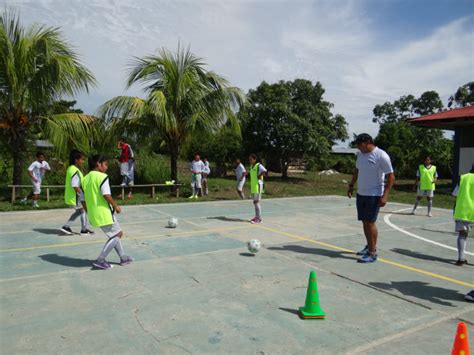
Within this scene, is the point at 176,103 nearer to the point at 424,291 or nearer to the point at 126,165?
the point at 126,165

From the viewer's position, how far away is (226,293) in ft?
14.4

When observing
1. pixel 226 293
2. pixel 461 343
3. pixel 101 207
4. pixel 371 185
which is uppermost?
pixel 371 185

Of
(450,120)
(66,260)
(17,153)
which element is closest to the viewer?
(66,260)

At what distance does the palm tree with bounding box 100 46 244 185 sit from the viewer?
13961 millimetres

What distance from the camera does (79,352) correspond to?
303cm

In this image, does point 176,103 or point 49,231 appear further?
point 176,103

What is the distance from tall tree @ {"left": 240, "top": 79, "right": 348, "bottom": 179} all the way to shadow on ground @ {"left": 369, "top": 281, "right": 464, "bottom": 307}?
57.2 feet

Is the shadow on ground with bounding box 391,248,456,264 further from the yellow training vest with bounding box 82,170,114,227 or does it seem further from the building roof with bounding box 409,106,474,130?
the building roof with bounding box 409,106,474,130

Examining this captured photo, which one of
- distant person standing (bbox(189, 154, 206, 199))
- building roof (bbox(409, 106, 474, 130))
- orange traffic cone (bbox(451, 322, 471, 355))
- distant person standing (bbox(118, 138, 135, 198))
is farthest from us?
building roof (bbox(409, 106, 474, 130))

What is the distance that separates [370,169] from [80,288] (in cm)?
444

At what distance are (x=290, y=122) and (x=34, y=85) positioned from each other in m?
14.4

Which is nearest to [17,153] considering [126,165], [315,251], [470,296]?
[126,165]

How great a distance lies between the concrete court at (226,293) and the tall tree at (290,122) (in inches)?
577

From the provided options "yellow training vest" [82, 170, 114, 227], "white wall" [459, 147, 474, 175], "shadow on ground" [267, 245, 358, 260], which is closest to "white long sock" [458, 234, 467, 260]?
"shadow on ground" [267, 245, 358, 260]
